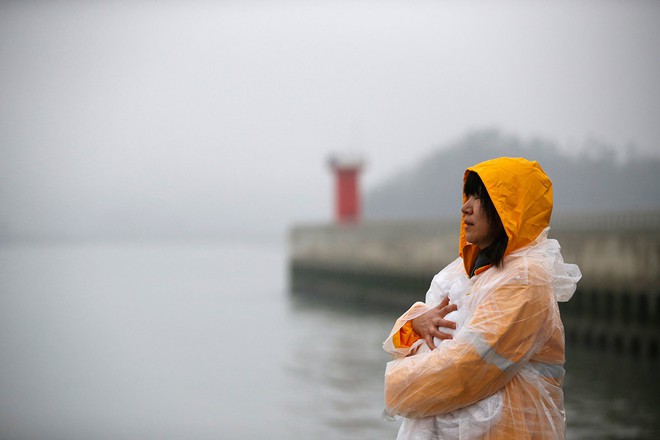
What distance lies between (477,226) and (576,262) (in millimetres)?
15095

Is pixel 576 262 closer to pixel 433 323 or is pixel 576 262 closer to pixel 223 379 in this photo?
pixel 223 379

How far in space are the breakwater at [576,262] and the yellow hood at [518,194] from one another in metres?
13.2

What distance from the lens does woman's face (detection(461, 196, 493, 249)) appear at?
210cm

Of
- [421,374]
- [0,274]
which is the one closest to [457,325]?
[421,374]

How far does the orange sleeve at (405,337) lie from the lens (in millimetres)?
2211

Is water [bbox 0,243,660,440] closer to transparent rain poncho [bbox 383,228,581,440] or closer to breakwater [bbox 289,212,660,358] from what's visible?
breakwater [bbox 289,212,660,358]

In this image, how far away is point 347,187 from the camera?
37.6 m

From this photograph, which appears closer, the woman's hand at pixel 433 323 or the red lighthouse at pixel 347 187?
the woman's hand at pixel 433 323

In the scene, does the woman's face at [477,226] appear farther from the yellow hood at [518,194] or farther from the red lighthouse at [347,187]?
the red lighthouse at [347,187]

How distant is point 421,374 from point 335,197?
117 ft

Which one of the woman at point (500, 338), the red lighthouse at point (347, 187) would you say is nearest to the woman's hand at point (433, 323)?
the woman at point (500, 338)

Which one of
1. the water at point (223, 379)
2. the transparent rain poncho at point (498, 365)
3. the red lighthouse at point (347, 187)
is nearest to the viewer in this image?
the transparent rain poncho at point (498, 365)

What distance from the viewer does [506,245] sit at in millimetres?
2061

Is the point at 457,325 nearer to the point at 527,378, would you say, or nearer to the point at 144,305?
the point at 527,378
